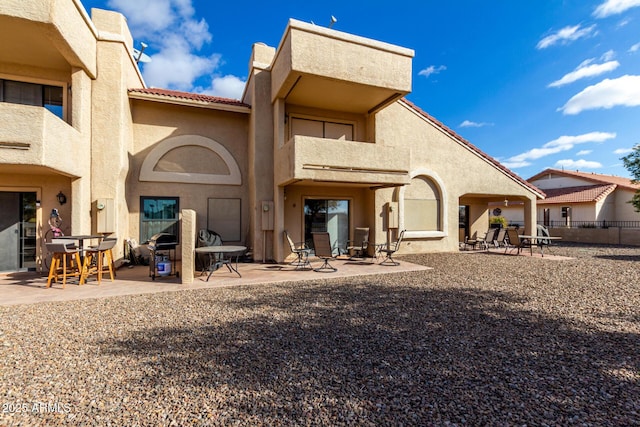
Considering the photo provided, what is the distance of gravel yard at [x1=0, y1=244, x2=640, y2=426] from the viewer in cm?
256

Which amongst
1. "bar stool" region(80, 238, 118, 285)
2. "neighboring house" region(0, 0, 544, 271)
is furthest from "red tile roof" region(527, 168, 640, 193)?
"bar stool" region(80, 238, 118, 285)

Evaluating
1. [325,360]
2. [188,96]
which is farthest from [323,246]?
[188,96]

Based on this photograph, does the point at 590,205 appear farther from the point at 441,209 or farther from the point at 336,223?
the point at 336,223

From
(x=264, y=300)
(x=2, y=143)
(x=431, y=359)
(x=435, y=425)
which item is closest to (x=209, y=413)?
(x=435, y=425)

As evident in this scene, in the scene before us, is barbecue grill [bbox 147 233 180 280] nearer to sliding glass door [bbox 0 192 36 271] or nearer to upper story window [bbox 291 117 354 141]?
sliding glass door [bbox 0 192 36 271]

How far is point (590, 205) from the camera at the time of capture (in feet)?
79.0

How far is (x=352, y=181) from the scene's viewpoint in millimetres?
9945

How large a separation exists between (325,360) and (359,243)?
8.86 metres

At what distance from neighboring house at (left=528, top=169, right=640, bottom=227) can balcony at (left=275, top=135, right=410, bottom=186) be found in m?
23.7

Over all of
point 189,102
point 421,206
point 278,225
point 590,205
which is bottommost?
point 278,225

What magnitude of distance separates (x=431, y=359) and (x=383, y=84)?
9.38 m

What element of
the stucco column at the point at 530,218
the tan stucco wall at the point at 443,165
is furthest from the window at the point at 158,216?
the stucco column at the point at 530,218

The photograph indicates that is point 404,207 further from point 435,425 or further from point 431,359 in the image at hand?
point 435,425

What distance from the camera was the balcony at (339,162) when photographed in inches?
360
